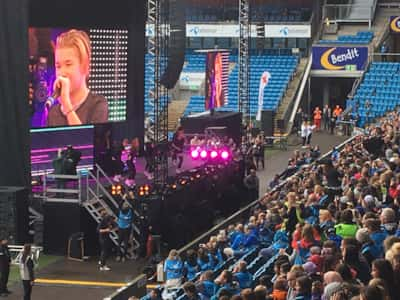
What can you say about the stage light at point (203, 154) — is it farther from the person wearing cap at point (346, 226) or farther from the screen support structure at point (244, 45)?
the person wearing cap at point (346, 226)

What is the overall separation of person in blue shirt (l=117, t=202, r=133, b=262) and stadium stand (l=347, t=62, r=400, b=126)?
20.6 metres

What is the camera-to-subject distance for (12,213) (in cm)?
1947

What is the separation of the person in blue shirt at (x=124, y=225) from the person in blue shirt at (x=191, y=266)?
509 centimetres

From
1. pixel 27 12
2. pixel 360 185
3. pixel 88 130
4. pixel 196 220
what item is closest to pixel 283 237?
pixel 360 185

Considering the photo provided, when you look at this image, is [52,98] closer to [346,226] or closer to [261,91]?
[346,226]

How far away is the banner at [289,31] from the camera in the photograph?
44.5 metres

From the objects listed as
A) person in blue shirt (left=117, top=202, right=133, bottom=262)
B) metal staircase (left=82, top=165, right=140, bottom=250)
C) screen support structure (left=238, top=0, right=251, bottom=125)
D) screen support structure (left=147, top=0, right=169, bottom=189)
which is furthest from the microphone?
screen support structure (left=238, top=0, right=251, bottom=125)

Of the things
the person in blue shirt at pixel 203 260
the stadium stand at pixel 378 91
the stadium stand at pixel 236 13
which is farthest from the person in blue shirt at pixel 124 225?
the stadium stand at pixel 236 13

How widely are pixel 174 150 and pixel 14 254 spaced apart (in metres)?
7.62

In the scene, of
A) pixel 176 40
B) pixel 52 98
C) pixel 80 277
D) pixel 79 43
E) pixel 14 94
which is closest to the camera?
pixel 80 277

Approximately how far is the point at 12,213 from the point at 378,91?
23730 mm

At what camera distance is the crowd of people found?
8898 millimetres

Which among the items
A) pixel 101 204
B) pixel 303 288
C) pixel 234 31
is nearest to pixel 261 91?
pixel 234 31

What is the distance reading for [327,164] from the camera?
17.2 metres
